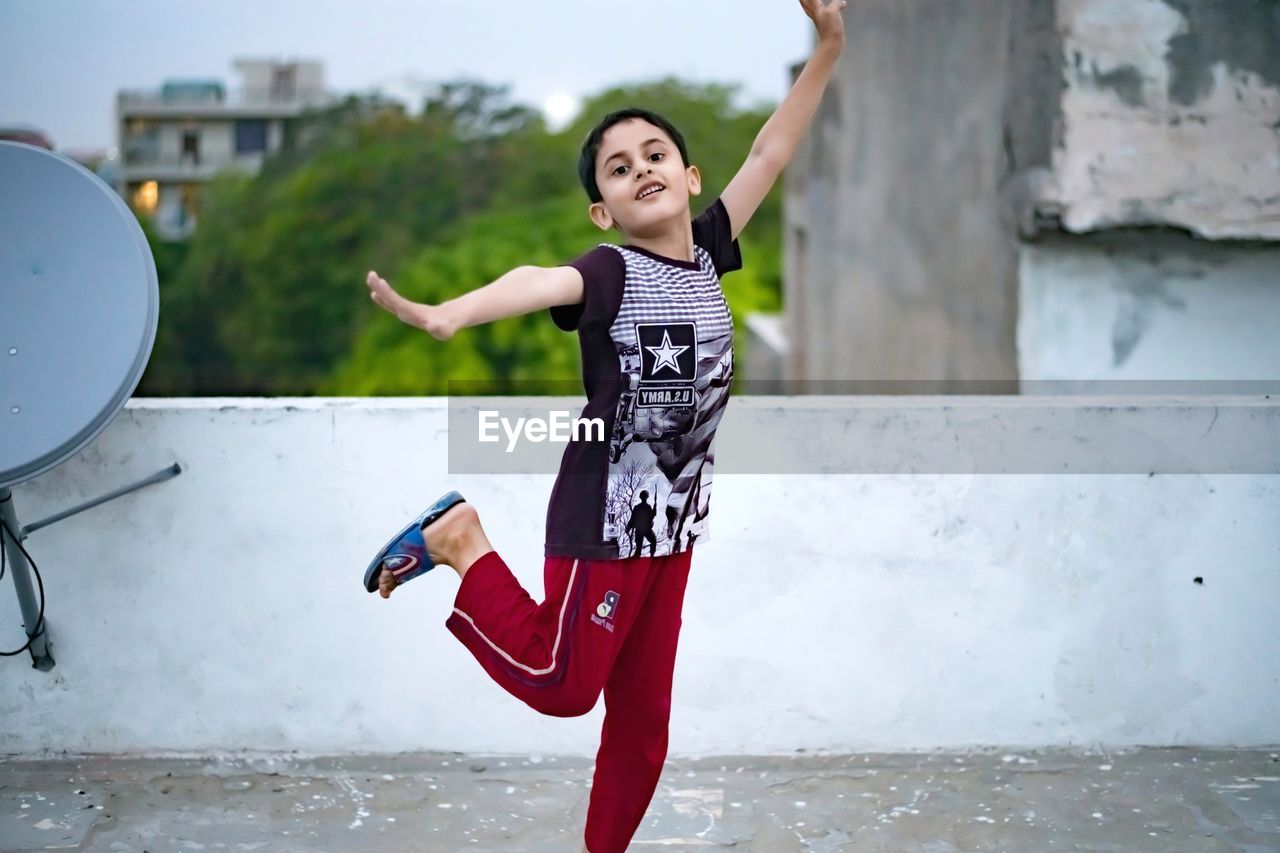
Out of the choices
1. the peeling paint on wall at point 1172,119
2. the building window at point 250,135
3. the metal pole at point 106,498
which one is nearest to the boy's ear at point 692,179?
the metal pole at point 106,498

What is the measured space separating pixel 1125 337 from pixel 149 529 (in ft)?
13.6

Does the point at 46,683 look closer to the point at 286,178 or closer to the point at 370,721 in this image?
the point at 370,721

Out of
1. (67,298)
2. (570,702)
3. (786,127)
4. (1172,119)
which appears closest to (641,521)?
(570,702)

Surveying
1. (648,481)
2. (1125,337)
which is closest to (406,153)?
(1125,337)

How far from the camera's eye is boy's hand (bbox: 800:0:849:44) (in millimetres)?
2893

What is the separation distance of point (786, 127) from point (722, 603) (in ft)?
4.42

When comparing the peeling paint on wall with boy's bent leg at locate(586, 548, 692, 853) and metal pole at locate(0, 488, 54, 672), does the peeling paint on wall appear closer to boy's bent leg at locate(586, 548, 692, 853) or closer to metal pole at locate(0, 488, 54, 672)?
boy's bent leg at locate(586, 548, 692, 853)

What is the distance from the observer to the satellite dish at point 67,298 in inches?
121

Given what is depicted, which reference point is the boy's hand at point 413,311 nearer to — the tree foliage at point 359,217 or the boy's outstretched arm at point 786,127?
the boy's outstretched arm at point 786,127

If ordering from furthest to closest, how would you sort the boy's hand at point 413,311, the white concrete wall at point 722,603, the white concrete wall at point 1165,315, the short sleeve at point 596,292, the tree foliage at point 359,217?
the tree foliage at point 359,217
the white concrete wall at point 1165,315
the white concrete wall at point 722,603
the short sleeve at point 596,292
the boy's hand at point 413,311

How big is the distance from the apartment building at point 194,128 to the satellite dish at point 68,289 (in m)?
58.7

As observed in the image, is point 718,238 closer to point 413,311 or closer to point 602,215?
point 602,215

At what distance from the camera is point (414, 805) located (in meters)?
3.40

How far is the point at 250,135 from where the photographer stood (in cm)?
6606
